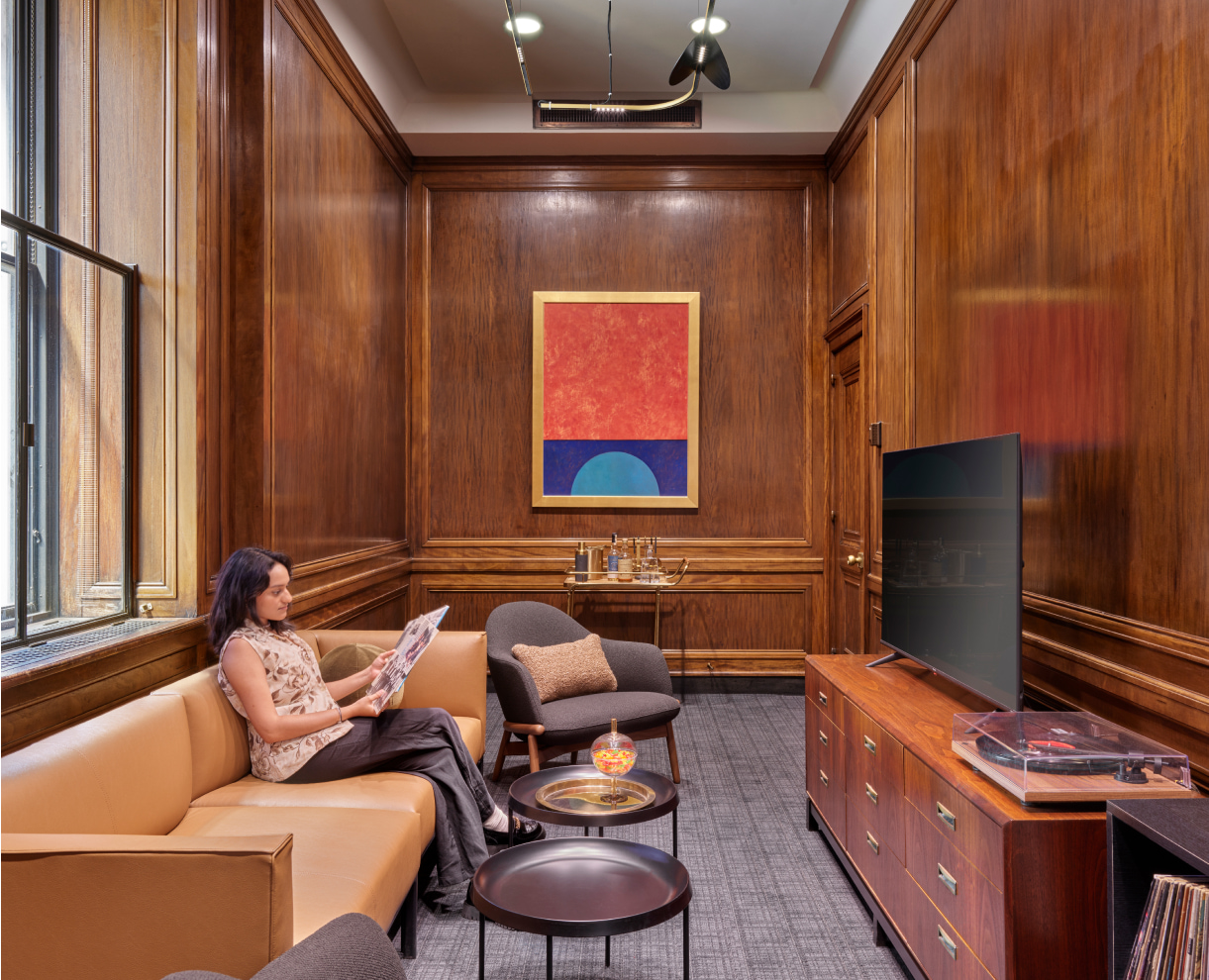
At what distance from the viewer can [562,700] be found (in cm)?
362

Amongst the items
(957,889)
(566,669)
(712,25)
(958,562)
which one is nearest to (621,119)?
(712,25)

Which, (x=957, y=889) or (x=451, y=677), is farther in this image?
(x=451, y=677)

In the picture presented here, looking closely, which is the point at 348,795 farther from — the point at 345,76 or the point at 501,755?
the point at 345,76

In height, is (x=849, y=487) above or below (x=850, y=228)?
below

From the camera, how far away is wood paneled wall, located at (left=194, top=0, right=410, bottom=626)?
9.90 feet

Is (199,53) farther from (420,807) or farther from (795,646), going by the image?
(795,646)

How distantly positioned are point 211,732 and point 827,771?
80.3 inches

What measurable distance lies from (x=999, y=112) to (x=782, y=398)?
106 inches

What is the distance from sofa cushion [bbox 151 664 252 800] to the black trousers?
0.62 feet

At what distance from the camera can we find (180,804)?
2.16 meters

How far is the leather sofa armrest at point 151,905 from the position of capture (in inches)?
56.7

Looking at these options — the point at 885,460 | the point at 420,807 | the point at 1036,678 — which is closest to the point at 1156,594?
the point at 1036,678

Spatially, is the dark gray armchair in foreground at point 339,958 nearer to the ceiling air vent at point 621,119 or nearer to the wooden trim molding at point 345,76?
the wooden trim molding at point 345,76

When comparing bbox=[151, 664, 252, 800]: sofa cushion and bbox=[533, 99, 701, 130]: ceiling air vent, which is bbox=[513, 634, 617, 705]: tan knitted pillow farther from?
bbox=[533, 99, 701, 130]: ceiling air vent
